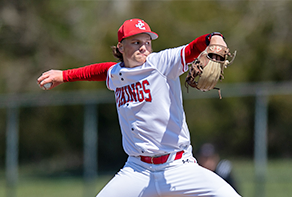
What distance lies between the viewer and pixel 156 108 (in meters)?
3.18

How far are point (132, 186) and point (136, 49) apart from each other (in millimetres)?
1111

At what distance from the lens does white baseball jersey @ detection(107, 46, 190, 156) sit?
316 centimetres

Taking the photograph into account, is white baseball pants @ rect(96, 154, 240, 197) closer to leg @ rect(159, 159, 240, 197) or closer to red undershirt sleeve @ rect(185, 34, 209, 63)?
leg @ rect(159, 159, 240, 197)

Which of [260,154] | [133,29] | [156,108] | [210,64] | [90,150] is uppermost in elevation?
[133,29]

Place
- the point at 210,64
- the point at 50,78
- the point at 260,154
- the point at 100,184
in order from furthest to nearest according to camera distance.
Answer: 1. the point at 100,184
2. the point at 260,154
3. the point at 50,78
4. the point at 210,64

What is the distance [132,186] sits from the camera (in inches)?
122

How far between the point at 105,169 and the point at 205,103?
3332 millimetres

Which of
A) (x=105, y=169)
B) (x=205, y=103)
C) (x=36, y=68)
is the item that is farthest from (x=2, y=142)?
(x=36, y=68)

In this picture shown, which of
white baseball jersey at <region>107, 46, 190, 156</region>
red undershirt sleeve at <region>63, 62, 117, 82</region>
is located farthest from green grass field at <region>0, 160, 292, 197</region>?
white baseball jersey at <region>107, 46, 190, 156</region>

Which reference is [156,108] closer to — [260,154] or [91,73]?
[91,73]

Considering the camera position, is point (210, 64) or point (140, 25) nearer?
point (210, 64)

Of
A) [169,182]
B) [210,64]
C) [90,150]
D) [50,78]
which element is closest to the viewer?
[210,64]

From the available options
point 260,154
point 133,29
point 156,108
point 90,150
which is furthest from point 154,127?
point 90,150

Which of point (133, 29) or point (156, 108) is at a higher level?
point (133, 29)
